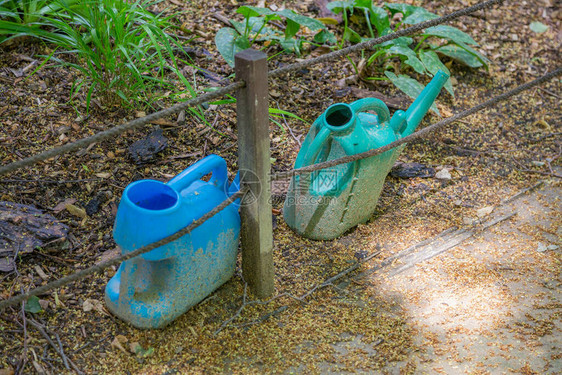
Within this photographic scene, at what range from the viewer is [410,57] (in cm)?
304

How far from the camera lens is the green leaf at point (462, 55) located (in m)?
3.42

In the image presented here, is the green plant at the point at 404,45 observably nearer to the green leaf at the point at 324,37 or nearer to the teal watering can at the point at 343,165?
the green leaf at the point at 324,37

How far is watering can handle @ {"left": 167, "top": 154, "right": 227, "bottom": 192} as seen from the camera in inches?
70.9

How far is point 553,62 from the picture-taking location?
3.77 metres

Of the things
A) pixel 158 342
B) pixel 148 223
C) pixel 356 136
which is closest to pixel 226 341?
pixel 158 342

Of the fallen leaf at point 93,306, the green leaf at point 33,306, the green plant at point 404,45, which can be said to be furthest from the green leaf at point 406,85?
the green leaf at point 33,306

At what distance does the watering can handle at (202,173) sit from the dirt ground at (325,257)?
1.34 ft

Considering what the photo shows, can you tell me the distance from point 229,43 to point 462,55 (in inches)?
56.5

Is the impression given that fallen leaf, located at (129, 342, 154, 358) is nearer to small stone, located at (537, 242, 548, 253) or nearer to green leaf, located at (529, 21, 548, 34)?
small stone, located at (537, 242, 548, 253)

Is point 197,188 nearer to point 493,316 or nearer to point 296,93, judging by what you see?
point 493,316

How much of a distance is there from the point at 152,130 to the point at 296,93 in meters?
0.80

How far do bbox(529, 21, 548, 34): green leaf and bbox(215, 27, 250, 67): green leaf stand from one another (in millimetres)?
2197

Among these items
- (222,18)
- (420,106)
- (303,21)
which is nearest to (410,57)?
(303,21)

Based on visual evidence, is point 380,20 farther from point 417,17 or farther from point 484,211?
point 484,211
